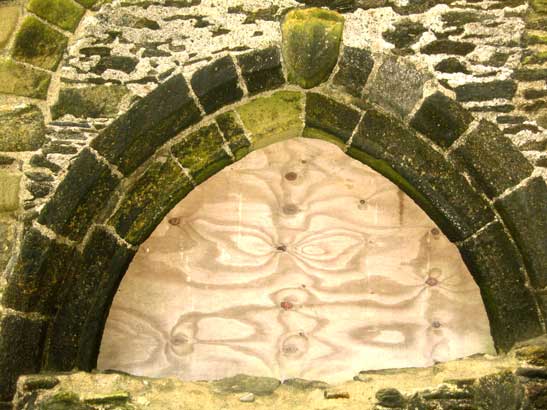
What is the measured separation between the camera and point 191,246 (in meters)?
4.83

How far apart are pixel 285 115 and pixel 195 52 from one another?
Result: 55cm

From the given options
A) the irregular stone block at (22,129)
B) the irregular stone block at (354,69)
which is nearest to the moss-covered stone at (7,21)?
the irregular stone block at (22,129)

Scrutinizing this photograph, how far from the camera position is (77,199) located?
451cm

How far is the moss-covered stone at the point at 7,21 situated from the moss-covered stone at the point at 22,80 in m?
0.11

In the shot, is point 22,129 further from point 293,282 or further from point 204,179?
point 293,282

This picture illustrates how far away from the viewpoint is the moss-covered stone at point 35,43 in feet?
15.0

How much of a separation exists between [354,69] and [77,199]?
1514 mm

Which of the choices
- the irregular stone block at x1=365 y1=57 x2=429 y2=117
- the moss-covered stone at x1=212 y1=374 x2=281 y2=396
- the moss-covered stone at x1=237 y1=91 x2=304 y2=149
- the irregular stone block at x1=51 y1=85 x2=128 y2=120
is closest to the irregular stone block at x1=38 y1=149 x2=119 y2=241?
the irregular stone block at x1=51 y1=85 x2=128 y2=120

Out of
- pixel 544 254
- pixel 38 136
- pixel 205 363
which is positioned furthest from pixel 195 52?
pixel 544 254

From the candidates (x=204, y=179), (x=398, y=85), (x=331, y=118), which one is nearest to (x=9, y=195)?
(x=204, y=179)

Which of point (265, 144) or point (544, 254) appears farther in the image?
point (265, 144)

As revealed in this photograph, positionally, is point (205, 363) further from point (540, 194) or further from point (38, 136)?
point (540, 194)

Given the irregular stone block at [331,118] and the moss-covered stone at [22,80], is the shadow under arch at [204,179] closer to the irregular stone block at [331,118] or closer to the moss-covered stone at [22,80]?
the irregular stone block at [331,118]

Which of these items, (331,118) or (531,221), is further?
(331,118)
